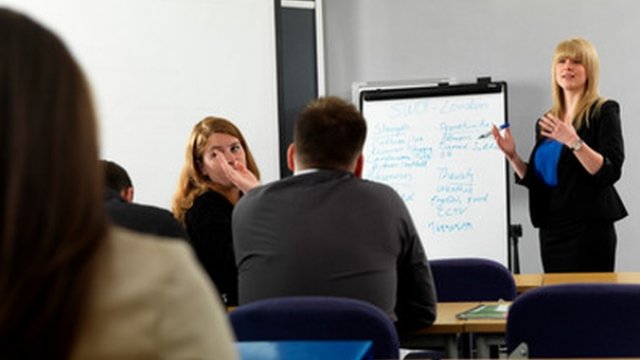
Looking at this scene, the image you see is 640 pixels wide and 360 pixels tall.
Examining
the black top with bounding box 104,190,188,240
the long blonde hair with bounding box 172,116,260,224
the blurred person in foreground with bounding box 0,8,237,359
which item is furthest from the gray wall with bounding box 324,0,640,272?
the blurred person in foreground with bounding box 0,8,237,359

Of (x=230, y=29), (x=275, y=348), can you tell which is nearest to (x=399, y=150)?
(x=230, y=29)

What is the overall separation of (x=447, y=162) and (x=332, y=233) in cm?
328

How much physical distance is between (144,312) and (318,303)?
155cm

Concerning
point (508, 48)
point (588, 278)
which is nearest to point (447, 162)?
point (508, 48)

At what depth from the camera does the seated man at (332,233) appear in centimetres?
289

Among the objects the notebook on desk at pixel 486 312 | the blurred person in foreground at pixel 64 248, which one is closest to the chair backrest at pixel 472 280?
the notebook on desk at pixel 486 312

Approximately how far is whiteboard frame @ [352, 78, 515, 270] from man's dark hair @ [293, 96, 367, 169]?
3.02 metres

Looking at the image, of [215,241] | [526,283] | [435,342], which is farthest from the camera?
[526,283]

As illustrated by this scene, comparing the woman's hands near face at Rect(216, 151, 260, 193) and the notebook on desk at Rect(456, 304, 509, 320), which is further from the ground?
the woman's hands near face at Rect(216, 151, 260, 193)

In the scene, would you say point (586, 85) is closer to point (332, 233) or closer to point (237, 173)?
point (237, 173)

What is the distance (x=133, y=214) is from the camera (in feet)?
9.33

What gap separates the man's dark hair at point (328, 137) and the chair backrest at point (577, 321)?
28.0 inches

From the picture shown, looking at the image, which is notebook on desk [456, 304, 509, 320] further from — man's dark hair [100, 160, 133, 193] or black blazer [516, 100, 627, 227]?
black blazer [516, 100, 627, 227]

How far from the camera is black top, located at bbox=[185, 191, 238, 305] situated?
375 centimetres
